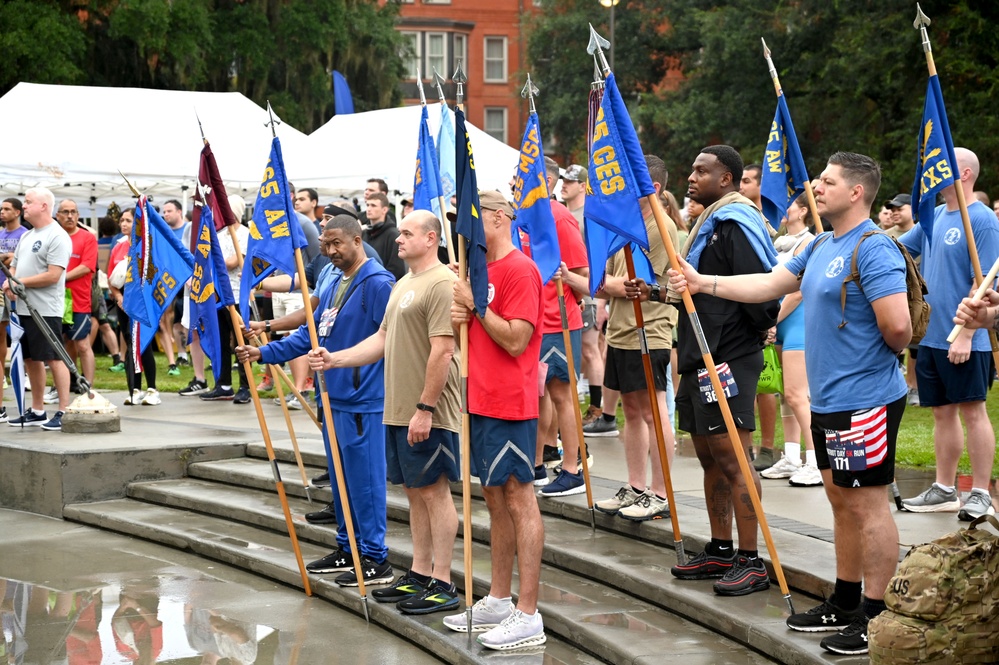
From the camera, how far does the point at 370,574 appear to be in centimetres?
738

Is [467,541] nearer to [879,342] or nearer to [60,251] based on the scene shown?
[879,342]

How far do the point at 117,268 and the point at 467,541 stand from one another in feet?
31.5

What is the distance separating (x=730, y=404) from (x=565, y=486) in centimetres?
229

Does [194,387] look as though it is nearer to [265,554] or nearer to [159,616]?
[265,554]

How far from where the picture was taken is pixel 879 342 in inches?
203

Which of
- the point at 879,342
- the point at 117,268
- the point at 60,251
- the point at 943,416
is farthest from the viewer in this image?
the point at 117,268

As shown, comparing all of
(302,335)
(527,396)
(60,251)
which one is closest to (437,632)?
(527,396)

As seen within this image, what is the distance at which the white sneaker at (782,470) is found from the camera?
28.4 ft

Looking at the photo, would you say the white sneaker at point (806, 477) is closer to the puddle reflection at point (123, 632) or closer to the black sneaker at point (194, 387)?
the puddle reflection at point (123, 632)

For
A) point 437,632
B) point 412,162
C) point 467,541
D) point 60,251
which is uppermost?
point 412,162

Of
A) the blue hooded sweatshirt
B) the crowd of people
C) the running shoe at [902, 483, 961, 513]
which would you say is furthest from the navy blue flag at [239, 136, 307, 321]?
the running shoe at [902, 483, 961, 513]

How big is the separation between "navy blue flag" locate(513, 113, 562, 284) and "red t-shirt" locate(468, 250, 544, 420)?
1.27m

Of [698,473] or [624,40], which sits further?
[624,40]

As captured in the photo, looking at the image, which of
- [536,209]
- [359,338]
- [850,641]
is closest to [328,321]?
[359,338]
